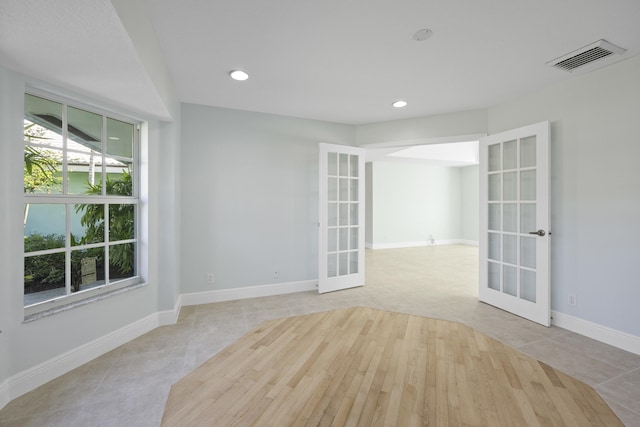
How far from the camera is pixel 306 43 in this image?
2.29 m

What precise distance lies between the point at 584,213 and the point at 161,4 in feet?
12.9

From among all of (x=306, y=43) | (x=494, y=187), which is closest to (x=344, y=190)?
(x=494, y=187)

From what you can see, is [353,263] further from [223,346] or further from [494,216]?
[223,346]

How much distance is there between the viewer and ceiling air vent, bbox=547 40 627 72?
2305 millimetres

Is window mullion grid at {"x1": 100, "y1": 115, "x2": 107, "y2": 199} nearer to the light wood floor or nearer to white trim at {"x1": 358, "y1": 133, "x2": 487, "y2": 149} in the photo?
the light wood floor

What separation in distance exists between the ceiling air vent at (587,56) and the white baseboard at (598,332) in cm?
238

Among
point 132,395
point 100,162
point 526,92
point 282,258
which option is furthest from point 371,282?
point 100,162

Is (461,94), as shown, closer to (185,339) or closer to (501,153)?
(501,153)

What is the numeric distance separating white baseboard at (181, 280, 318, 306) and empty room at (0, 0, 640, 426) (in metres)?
0.03

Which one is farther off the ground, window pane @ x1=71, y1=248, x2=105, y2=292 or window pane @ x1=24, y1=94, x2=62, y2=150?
window pane @ x1=24, y1=94, x2=62, y2=150

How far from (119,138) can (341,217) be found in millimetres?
2852

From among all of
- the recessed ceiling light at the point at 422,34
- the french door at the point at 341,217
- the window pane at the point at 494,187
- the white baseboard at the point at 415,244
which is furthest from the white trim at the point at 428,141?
the white baseboard at the point at 415,244

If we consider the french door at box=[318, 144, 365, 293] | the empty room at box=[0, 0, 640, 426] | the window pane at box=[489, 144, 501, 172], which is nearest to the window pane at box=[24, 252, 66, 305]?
the empty room at box=[0, 0, 640, 426]

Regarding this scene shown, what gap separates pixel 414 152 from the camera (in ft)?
27.0
